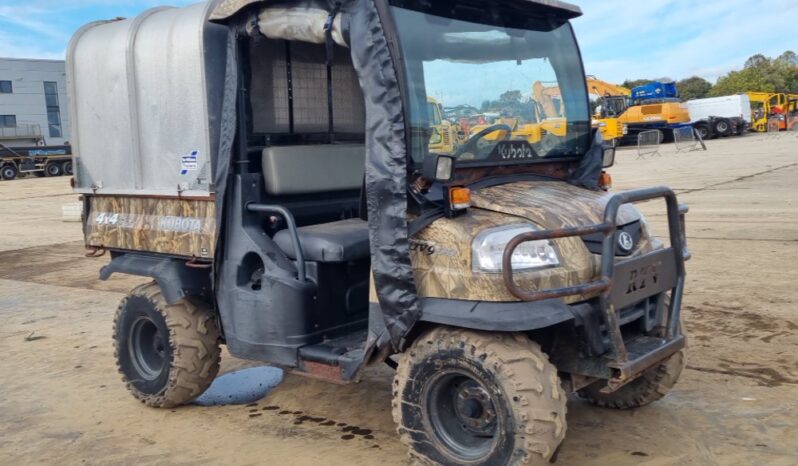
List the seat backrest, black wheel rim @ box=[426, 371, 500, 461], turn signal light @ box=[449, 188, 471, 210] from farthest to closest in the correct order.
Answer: the seat backrest < turn signal light @ box=[449, 188, 471, 210] < black wheel rim @ box=[426, 371, 500, 461]

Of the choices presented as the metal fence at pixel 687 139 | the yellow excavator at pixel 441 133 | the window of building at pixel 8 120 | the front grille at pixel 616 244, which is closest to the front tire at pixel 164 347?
the yellow excavator at pixel 441 133

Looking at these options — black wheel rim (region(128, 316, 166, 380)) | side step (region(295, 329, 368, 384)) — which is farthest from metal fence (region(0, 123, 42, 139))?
side step (region(295, 329, 368, 384))

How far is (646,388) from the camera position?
189 inches

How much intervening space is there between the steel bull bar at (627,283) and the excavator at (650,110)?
37064 millimetres

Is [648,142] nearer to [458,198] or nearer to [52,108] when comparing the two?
[458,198]

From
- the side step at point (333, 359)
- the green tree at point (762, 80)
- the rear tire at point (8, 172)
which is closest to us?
the side step at point (333, 359)

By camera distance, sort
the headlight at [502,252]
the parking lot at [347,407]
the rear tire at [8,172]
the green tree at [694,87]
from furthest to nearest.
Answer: the green tree at [694,87]
the rear tire at [8,172]
the parking lot at [347,407]
the headlight at [502,252]

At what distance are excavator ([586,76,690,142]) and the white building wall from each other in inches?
1524

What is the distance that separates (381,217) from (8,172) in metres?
43.1

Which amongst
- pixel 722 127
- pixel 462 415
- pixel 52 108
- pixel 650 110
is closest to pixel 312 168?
pixel 462 415

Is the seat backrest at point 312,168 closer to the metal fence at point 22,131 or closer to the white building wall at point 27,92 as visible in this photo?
the metal fence at point 22,131

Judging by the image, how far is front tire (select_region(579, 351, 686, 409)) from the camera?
15.4 feet

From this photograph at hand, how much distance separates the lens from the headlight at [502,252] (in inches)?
144

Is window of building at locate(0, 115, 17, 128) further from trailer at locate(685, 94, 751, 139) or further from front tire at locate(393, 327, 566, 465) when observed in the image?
front tire at locate(393, 327, 566, 465)
